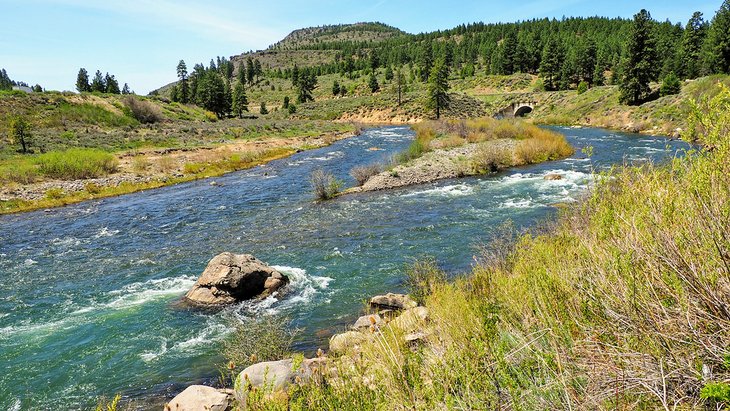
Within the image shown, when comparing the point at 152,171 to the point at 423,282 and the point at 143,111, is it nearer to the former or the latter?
the point at 423,282

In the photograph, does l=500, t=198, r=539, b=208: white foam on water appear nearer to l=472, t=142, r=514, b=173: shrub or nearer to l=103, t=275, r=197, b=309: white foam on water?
l=472, t=142, r=514, b=173: shrub

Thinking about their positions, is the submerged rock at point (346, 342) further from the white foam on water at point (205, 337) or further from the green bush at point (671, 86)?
the green bush at point (671, 86)

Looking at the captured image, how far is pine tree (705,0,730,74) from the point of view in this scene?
2112 inches

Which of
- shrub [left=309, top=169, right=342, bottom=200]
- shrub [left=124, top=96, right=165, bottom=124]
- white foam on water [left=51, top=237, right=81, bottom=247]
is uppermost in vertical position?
shrub [left=124, top=96, right=165, bottom=124]

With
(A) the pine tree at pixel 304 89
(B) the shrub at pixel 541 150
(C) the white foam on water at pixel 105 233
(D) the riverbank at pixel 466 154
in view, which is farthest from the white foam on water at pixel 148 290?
(A) the pine tree at pixel 304 89

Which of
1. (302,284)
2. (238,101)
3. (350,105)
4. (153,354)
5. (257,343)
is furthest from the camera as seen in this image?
(350,105)

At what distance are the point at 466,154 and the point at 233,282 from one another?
72.3 feet

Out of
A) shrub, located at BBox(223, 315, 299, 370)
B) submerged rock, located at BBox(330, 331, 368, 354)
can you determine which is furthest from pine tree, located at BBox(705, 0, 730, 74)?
shrub, located at BBox(223, 315, 299, 370)

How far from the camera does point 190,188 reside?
28594 mm

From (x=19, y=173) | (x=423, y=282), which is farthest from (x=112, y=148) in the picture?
(x=423, y=282)

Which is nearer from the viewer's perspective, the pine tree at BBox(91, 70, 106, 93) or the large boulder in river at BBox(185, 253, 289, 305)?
the large boulder in river at BBox(185, 253, 289, 305)

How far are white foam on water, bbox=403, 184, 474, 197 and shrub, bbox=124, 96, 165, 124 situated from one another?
186 ft

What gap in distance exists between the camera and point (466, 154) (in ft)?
96.5

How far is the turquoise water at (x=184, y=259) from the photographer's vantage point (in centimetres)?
884
